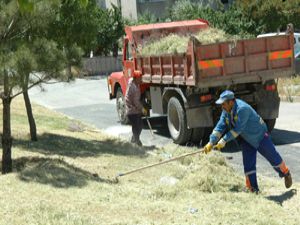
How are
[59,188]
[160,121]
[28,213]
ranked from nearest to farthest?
[28,213]
[59,188]
[160,121]

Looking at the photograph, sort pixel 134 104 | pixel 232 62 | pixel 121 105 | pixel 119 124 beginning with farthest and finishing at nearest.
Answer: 1. pixel 121 105
2. pixel 119 124
3. pixel 134 104
4. pixel 232 62

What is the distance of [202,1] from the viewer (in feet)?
148

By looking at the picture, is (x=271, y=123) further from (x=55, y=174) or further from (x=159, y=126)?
(x=55, y=174)

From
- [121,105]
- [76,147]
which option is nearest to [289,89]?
[121,105]

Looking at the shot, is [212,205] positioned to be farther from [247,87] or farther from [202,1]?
[202,1]

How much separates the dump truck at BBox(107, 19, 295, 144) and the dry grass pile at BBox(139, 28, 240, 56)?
22 cm

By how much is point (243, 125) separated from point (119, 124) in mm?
8241

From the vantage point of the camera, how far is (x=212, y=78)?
34.1 feet

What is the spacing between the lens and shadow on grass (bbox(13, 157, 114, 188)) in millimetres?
7160

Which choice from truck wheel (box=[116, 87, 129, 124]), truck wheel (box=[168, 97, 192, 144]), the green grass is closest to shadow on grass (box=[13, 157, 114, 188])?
truck wheel (box=[168, 97, 192, 144])

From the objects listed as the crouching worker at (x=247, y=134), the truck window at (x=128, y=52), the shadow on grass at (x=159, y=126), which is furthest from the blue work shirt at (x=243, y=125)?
the truck window at (x=128, y=52)

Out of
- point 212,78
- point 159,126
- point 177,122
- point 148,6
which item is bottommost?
point 159,126

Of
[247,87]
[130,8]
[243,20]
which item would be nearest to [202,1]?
[130,8]

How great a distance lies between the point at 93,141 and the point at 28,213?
19.7 ft
